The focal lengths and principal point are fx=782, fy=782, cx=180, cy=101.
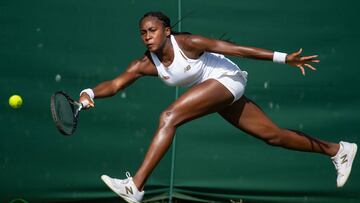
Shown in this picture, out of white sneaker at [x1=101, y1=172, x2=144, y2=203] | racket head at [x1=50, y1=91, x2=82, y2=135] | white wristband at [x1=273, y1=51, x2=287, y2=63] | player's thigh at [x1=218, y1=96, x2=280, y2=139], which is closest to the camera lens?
white sneaker at [x1=101, y1=172, x2=144, y2=203]

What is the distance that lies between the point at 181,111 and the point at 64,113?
848 mm

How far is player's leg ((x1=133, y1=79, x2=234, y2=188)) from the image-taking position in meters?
5.31

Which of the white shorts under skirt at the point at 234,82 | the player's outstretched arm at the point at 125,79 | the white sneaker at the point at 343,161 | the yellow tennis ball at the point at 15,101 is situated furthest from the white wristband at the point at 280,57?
the yellow tennis ball at the point at 15,101

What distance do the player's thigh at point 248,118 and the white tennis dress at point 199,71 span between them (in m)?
0.21

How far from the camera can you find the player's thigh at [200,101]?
5461 millimetres

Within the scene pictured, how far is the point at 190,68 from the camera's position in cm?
579

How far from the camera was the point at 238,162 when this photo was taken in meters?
7.42

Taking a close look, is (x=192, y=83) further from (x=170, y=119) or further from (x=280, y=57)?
(x=280, y=57)

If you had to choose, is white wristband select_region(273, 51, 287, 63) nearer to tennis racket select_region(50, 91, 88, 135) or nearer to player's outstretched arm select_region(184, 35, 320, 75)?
player's outstretched arm select_region(184, 35, 320, 75)

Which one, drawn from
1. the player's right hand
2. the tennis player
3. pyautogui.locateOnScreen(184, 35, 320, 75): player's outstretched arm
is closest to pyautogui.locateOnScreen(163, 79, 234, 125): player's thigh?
the tennis player

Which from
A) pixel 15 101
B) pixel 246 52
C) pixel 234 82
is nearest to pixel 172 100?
pixel 15 101

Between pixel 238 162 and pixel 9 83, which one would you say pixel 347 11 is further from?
pixel 9 83

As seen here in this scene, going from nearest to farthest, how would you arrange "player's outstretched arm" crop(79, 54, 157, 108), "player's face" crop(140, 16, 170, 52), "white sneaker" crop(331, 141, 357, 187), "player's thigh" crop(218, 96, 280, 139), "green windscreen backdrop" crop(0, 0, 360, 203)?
"player's face" crop(140, 16, 170, 52)
"player's outstretched arm" crop(79, 54, 157, 108)
"player's thigh" crop(218, 96, 280, 139)
"white sneaker" crop(331, 141, 357, 187)
"green windscreen backdrop" crop(0, 0, 360, 203)

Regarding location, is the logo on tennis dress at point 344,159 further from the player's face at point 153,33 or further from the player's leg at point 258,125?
the player's face at point 153,33
